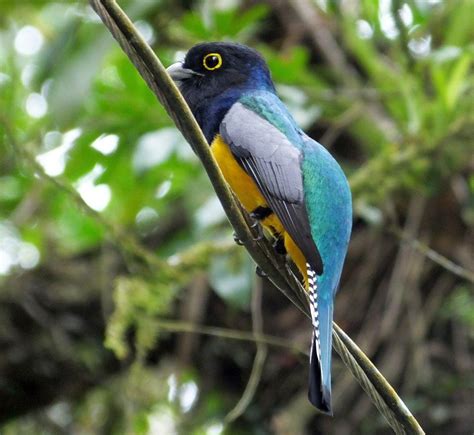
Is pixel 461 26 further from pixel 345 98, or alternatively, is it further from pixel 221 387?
pixel 221 387

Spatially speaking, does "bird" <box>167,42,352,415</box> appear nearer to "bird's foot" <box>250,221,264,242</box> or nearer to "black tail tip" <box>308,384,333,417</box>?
"bird's foot" <box>250,221,264,242</box>

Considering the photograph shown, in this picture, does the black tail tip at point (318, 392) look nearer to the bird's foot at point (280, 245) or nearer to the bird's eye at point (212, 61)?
the bird's foot at point (280, 245)

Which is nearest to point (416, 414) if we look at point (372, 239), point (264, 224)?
point (372, 239)

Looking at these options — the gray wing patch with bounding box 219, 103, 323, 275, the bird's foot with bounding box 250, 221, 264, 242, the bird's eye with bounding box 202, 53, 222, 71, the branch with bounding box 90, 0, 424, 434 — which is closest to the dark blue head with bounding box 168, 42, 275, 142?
the bird's eye with bounding box 202, 53, 222, 71

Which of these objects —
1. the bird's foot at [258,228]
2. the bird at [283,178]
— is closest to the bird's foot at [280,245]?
the bird at [283,178]

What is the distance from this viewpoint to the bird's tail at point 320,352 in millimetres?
2621

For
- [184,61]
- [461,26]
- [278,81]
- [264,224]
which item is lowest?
[461,26]

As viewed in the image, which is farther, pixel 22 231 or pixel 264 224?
pixel 22 231

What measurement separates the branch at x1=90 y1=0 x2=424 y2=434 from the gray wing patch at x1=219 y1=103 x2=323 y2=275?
0.92 ft

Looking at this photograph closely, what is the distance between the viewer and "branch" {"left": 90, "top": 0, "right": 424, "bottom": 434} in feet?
7.84

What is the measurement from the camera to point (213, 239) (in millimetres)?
→ 5219

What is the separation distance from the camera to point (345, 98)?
5770 mm

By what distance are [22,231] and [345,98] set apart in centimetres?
219

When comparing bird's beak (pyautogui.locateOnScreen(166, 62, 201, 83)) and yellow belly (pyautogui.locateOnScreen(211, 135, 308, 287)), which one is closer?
yellow belly (pyautogui.locateOnScreen(211, 135, 308, 287))
